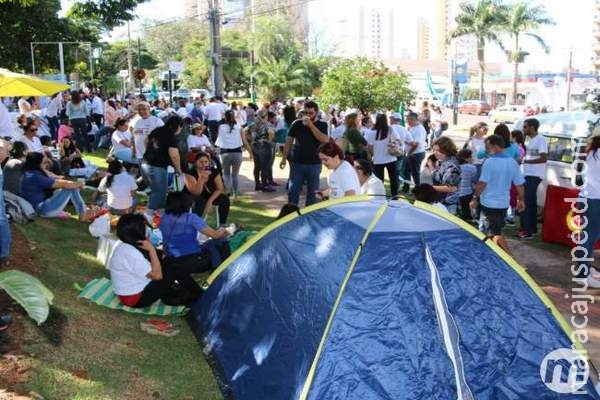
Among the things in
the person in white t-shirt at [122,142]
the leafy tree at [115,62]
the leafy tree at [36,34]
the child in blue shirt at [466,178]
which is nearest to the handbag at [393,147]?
the child in blue shirt at [466,178]

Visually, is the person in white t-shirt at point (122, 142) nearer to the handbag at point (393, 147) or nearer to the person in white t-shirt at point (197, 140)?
the person in white t-shirt at point (197, 140)

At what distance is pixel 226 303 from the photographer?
17.6ft

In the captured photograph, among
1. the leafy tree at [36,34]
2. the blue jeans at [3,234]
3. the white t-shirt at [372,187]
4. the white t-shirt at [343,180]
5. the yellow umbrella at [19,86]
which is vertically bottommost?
the blue jeans at [3,234]

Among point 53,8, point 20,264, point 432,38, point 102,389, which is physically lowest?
point 102,389

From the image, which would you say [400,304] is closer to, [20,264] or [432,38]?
[20,264]

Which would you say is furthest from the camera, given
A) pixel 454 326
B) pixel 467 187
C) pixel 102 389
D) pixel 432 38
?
pixel 432 38

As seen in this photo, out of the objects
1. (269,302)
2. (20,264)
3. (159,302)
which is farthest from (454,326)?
(20,264)

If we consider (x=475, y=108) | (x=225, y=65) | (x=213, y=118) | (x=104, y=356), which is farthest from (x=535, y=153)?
(x=225, y=65)

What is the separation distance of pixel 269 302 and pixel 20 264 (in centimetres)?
305

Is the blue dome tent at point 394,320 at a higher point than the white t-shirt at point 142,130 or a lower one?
lower

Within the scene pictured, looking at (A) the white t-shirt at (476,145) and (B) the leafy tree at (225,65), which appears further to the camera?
(B) the leafy tree at (225,65)

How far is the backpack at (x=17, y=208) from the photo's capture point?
319 inches

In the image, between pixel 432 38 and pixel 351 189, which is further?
pixel 432 38

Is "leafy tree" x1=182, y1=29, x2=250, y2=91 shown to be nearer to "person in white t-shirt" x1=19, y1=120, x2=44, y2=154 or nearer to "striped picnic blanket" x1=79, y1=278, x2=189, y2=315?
"person in white t-shirt" x1=19, y1=120, x2=44, y2=154
